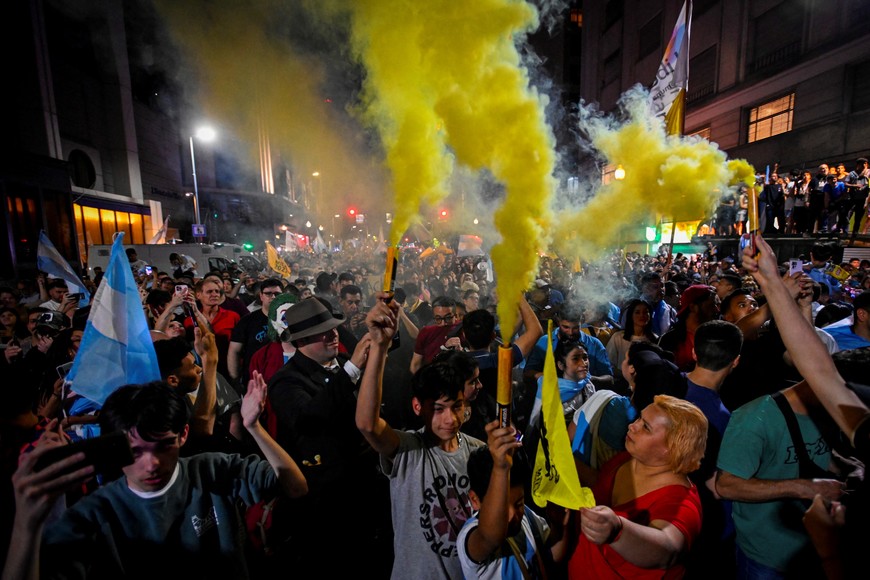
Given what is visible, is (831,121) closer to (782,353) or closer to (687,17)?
(687,17)

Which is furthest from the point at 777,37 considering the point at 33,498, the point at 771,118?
the point at 33,498

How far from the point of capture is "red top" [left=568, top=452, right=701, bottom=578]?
76.7 inches

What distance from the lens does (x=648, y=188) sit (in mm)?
12594

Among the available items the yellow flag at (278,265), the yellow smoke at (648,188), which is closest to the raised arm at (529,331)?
the yellow flag at (278,265)

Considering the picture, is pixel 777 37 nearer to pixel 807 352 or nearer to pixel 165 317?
pixel 807 352

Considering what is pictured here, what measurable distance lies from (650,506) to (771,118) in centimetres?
2815

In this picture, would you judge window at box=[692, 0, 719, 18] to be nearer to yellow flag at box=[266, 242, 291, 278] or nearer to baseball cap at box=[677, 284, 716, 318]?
baseball cap at box=[677, 284, 716, 318]

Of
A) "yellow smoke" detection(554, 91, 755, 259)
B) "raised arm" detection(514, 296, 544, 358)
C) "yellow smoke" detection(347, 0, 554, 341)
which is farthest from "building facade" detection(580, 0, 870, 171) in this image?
"raised arm" detection(514, 296, 544, 358)

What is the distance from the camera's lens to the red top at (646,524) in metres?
1.95

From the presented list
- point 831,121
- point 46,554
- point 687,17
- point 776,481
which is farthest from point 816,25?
point 46,554

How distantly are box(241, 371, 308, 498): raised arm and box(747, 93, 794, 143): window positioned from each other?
27771 millimetres

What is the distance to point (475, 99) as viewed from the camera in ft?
13.6

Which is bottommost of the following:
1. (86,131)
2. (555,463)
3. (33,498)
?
(555,463)

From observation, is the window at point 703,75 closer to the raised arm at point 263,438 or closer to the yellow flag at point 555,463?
the yellow flag at point 555,463
